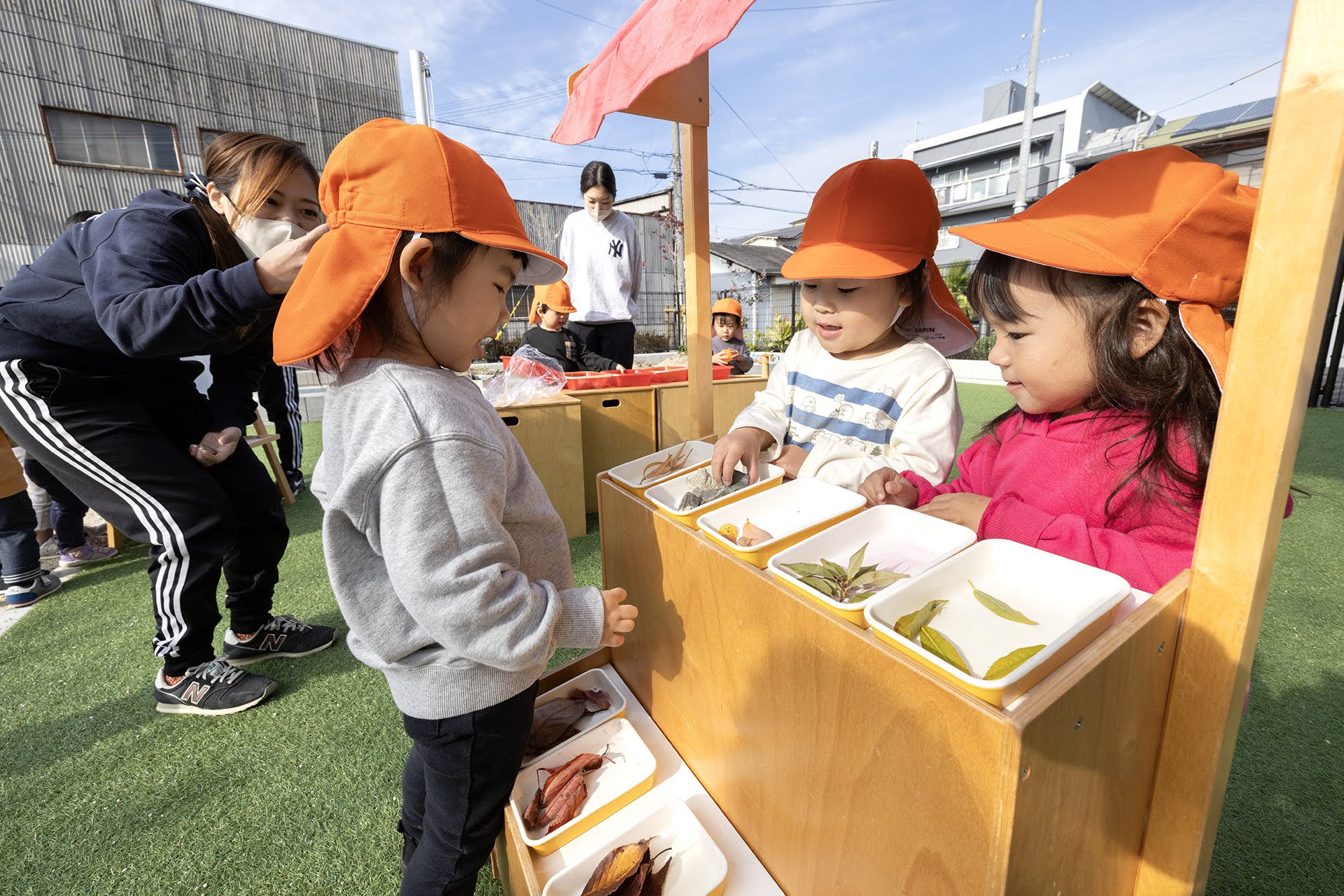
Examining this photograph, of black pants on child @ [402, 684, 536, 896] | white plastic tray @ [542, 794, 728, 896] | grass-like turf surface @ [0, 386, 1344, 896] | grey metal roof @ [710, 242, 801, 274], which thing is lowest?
grass-like turf surface @ [0, 386, 1344, 896]

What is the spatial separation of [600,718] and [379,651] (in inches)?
27.4

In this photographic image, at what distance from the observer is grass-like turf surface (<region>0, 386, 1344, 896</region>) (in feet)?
4.41

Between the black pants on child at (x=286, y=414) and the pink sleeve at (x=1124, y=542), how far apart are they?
4.69m

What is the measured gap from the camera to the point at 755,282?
1958 cm

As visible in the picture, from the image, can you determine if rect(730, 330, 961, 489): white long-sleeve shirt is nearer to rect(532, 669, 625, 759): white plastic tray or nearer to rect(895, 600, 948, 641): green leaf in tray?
rect(895, 600, 948, 641): green leaf in tray

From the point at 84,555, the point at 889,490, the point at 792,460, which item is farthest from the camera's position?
the point at 84,555

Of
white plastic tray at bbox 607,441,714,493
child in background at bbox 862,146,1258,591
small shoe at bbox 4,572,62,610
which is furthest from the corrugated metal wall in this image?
child in background at bbox 862,146,1258,591

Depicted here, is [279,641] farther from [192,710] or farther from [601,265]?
[601,265]

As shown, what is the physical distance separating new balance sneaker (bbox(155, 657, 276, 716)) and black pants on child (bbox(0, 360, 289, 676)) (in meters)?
0.05

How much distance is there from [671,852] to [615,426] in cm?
274

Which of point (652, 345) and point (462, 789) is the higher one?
point (652, 345)

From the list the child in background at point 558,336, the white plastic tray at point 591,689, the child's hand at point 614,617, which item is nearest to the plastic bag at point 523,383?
the child in background at point 558,336

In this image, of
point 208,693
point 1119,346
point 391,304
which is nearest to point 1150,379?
point 1119,346

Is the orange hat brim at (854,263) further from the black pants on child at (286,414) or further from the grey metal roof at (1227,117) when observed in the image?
the grey metal roof at (1227,117)
